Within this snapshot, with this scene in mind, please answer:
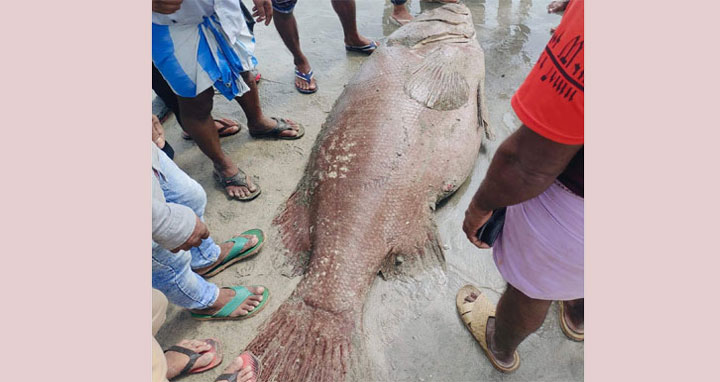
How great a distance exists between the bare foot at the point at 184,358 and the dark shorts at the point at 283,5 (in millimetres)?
3007

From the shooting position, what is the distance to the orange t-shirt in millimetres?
871

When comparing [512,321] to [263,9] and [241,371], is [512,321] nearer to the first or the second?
[241,371]

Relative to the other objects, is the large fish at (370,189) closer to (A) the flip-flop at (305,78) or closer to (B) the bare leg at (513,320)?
(B) the bare leg at (513,320)

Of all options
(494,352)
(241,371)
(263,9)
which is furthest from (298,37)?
(494,352)

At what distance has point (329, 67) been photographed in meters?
4.55

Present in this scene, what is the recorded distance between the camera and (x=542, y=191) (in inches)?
44.9

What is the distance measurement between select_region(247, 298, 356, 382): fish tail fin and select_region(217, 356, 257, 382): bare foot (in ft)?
0.17

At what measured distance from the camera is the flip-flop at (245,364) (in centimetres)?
203

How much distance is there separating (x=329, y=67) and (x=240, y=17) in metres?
2.04

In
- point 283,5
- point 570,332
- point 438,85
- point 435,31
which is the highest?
point 283,5

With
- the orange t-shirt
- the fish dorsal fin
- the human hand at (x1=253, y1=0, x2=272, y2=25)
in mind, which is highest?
the orange t-shirt

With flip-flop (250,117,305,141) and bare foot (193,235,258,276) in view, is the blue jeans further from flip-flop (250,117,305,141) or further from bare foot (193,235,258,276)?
flip-flop (250,117,305,141)

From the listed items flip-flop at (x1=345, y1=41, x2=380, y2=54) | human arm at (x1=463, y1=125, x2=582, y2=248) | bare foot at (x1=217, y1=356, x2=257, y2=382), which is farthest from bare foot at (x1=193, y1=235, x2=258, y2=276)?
flip-flop at (x1=345, y1=41, x2=380, y2=54)

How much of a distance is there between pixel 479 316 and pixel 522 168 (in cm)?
142
